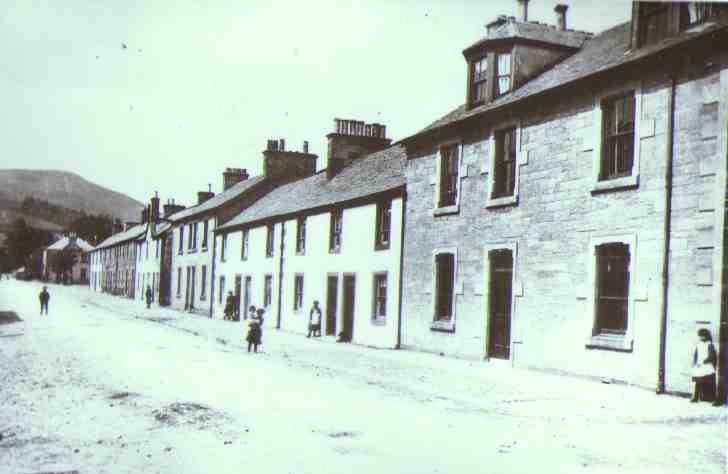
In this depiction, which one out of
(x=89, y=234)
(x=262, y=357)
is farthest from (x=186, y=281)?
(x=89, y=234)

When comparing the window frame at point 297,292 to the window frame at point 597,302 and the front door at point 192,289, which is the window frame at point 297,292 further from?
the front door at point 192,289

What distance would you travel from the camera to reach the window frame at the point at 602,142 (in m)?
13.0

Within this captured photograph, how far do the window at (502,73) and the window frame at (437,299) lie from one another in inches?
174

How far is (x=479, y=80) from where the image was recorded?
18.8m

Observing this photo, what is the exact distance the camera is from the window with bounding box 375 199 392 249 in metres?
22.2

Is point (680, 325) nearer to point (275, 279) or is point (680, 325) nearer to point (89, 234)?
point (275, 279)

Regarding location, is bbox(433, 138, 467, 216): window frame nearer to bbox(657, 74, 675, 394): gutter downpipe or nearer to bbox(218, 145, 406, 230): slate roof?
bbox(218, 145, 406, 230): slate roof

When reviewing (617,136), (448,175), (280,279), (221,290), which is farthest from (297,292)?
(617,136)

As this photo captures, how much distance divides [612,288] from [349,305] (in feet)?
40.6

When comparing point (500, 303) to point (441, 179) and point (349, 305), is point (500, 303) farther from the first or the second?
point (349, 305)

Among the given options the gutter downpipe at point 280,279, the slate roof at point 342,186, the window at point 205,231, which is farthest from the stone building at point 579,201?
the window at point 205,231

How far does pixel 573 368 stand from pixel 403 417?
631cm

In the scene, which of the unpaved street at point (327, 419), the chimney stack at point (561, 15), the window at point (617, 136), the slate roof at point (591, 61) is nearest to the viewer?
the unpaved street at point (327, 419)

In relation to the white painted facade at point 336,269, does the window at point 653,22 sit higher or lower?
higher
